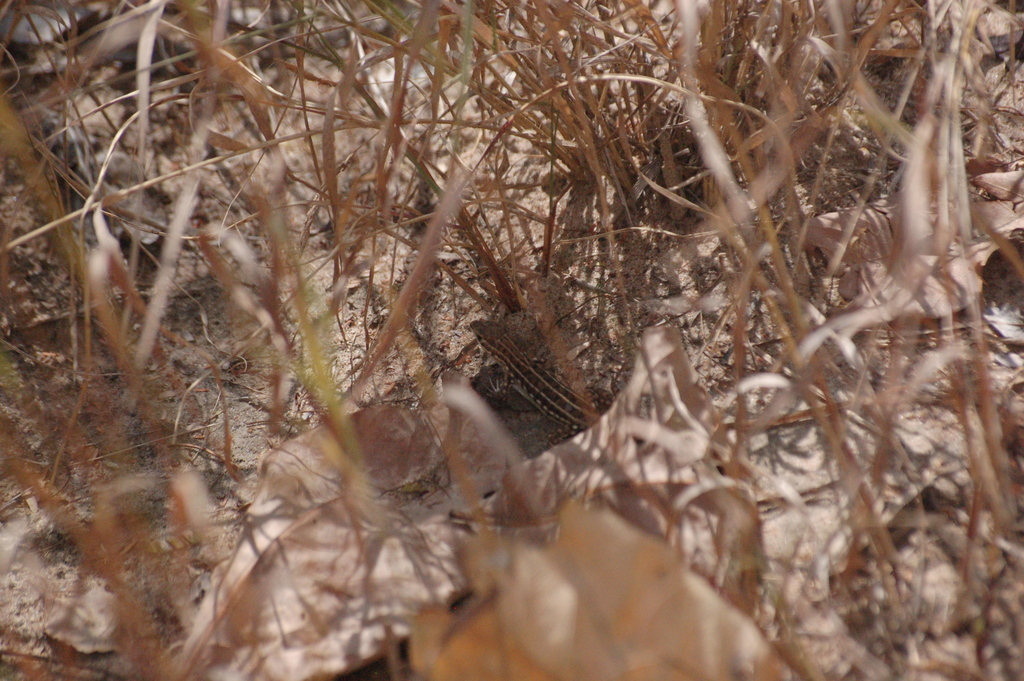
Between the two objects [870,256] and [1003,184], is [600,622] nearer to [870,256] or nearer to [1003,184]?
[870,256]

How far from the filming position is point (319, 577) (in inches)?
53.8

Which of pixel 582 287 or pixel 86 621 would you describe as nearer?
pixel 86 621

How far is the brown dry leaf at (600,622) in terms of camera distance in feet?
3.34

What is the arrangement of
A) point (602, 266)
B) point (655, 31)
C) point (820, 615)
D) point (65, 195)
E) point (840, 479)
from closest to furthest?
point (820, 615), point (840, 479), point (655, 31), point (602, 266), point (65, 195)

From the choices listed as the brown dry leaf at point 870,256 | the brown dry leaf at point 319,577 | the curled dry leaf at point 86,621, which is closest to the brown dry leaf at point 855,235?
the brown dry leaf at point 870,256

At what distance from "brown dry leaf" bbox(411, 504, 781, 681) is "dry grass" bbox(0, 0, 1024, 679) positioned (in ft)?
0.56

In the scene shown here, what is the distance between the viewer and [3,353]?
224 cm

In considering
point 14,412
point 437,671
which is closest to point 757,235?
point 437,671

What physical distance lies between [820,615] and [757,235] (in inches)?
39.2

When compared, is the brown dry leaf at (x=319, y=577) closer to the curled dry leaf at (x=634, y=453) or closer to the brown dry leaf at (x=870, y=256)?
the curled dry leaf at (x=634, y=453)

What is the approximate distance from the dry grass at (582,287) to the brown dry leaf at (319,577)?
15 cm

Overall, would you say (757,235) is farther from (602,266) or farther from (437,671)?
(437,671)

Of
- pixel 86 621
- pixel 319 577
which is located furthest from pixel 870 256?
pixel 86 621

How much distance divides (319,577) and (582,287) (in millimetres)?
1225
